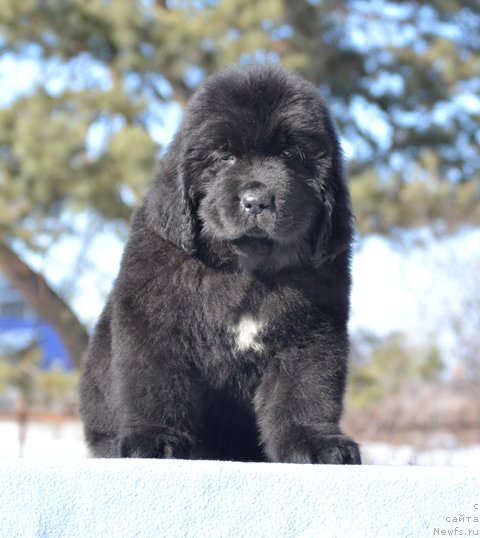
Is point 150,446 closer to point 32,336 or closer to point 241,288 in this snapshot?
point 241,288

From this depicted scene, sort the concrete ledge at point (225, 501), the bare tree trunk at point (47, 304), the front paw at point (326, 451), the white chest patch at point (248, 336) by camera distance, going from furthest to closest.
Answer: the bare tree trunk at point (47, 304)
the white chest patch at point (248, 336)
the front paw at point (326, 451)
the concrete ledge at point (225, 501)

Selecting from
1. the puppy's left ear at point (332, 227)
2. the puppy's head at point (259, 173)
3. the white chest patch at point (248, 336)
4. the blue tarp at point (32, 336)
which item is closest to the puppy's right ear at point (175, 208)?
the puppy's head at point (259, 173)

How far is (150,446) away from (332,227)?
102 cm

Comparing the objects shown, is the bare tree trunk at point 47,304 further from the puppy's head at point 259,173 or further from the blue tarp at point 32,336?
the puppy's head at point 259,173

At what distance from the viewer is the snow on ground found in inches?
379

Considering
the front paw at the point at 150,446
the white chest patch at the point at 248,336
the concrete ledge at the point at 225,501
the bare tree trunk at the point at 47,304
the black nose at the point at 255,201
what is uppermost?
the bare tree trunk at the point at 47,304

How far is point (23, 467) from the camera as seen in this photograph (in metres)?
2.23

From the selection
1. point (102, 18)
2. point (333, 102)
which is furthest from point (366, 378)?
point (102, 18)

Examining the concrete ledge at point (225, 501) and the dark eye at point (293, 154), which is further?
the dark eye at point (293, 154)

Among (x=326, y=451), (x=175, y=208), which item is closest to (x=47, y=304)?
(x=175, y=208)

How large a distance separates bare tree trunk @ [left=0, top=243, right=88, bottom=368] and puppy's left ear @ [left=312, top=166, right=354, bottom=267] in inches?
293

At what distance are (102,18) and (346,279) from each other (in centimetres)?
676

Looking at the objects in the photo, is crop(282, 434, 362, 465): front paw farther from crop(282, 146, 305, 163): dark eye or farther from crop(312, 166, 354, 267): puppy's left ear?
crop(282, 146, 305, 163): dark eye

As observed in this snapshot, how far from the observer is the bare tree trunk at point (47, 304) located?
10.3m
